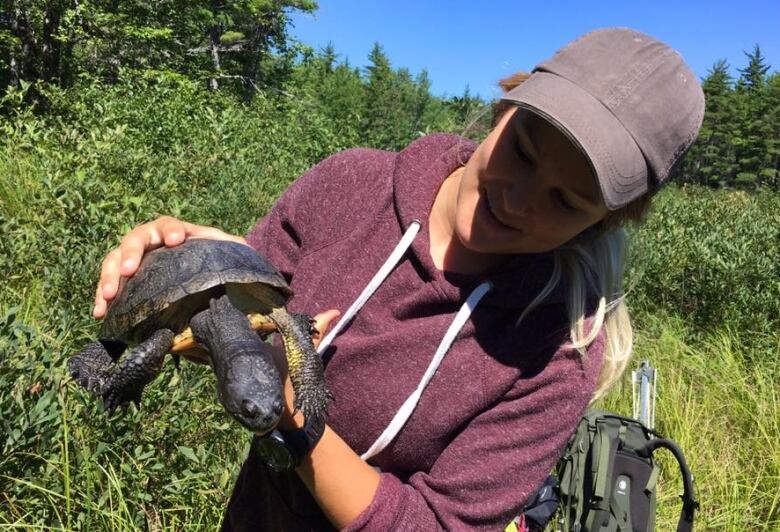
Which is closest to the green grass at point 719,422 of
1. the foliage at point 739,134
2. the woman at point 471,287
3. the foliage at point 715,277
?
the foliage at point 715,277

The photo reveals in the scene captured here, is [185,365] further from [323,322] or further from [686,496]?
[686,496]

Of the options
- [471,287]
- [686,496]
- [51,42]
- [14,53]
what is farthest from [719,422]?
[14,53]

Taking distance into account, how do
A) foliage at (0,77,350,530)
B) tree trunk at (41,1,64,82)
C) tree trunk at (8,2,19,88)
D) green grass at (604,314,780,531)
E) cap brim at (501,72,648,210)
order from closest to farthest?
cap brim at (501,72,648,210)
foliage at (0,77,350,530)
green grass at (604,314,780,531)
tree trunk at (41,1,64,82)
tree trunk at (8,2,19,88)

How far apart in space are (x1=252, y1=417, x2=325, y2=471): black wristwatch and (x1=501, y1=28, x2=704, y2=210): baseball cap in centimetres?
99

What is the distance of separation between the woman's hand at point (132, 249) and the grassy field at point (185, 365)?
26.9 inches

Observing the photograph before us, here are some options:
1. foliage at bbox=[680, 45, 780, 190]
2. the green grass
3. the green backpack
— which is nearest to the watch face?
the green backpack

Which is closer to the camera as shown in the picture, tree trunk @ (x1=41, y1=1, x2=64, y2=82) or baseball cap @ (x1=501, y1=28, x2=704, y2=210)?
baseball cap @ (x1=501, y1=28, x2=704, y2=210)

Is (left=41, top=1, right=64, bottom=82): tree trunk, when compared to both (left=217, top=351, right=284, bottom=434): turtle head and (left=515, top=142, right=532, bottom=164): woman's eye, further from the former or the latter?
(left=515, top=142, right=532, bottom=164): woman's eye

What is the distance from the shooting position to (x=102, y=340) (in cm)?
209

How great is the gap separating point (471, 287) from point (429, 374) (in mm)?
301

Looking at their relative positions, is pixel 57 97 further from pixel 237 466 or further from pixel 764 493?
pixel 764 493

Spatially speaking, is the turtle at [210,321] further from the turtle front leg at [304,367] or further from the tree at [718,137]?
the tree at [718,137]

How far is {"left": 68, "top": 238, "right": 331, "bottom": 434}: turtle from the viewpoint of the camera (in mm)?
1667

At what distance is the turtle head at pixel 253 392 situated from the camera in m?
1.49
